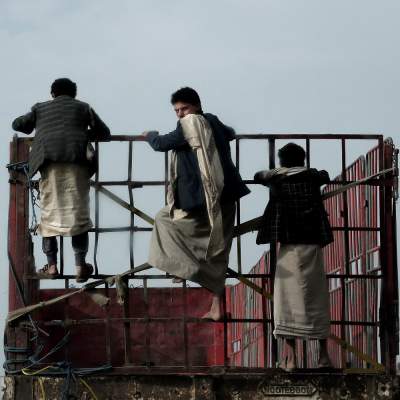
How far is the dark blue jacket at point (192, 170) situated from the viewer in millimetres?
7305

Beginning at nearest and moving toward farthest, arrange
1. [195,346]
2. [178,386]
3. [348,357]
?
[178,386] → [348,357] → [195,346]

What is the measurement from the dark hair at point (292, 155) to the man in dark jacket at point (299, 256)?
0.07m

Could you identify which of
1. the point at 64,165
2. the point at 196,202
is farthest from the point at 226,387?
the point at 64,165

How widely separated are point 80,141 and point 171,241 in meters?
0.84

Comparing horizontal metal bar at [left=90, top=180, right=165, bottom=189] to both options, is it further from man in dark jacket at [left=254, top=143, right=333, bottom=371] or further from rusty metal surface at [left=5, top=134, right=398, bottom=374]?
man in dark jacket at [left=254, top=143, right=333, bottom=371]

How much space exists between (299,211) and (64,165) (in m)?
1.45

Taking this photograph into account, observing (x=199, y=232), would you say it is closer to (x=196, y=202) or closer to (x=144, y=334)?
(x=196, y=202)

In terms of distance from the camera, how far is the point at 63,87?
7637mm

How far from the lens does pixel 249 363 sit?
11.1 m

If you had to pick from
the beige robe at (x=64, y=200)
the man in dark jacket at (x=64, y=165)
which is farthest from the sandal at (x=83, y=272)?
the beige robe at (x=64, y=200)

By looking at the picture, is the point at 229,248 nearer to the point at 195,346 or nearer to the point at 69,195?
the point at 69,195

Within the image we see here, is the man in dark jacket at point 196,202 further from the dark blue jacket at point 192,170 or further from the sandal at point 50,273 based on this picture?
the sandal at point 50,273

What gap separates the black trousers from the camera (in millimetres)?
7527

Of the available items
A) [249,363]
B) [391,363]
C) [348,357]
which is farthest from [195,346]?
[391,363]
